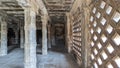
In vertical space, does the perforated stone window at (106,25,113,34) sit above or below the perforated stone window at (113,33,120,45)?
above

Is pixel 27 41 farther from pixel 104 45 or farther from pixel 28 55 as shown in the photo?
pixel 104 45

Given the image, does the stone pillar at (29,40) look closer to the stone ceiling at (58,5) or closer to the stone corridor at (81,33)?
the stone corridor at (81,33)

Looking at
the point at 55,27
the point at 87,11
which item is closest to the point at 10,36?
the point at 55,27

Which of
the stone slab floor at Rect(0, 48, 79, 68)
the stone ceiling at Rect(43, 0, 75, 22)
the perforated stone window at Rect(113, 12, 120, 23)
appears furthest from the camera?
the stone ceiling at Rect(43, 0, 75, 22)

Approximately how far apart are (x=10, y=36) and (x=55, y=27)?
4.43 metres

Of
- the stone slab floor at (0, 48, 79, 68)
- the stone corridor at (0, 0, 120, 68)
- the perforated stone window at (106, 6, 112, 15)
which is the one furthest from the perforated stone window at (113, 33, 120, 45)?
the stone slab floor at (0, 48, 79, 68)

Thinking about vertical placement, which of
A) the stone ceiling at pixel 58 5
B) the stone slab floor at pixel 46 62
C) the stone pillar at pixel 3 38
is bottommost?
the stone slab floor at pixel 46 62

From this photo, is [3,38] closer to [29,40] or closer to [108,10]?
[29,40]

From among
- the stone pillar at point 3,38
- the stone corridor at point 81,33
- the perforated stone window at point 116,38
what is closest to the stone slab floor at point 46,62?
the stone corridor at point 81,33

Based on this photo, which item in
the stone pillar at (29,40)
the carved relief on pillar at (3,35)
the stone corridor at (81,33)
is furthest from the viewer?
the carved relief on pillar at (3,35)

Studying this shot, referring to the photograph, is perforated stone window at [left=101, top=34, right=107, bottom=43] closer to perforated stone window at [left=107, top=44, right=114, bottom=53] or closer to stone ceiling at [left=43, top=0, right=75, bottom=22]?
perforated stone window at [left=107, top=44, right=114, bottom=53]

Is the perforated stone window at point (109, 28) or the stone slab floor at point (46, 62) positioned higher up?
the perforated stone window at point (109, 28)

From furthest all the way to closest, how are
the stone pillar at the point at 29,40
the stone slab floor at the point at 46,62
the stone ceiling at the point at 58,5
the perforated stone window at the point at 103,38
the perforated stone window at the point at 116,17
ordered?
the stone ceiling at the point at 58,5 → the stone slab floor at the point at 46,62 → the stone pillar at the point at 29,40 → the perforated stone window at the point at 103,38 → the perforated stone window at the point at 116,17

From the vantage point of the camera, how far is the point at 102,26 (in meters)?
2.09
